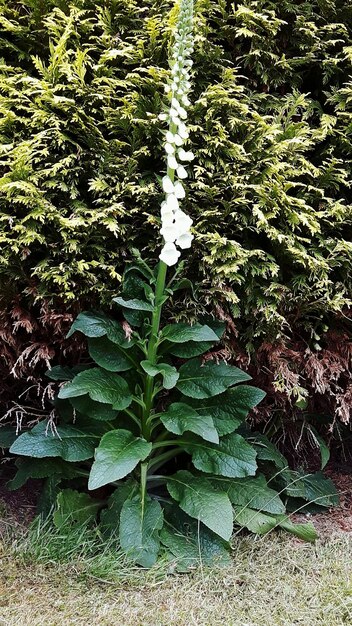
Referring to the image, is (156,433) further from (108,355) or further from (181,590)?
(181,590)

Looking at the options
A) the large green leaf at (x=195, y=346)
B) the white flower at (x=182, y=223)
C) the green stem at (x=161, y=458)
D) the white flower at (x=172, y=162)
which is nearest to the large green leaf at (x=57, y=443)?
the green stem at (x=161, y=458)

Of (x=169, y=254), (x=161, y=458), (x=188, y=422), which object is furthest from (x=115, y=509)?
(x=169, y=254)

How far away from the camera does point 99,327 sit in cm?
248

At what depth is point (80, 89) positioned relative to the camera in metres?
2.45

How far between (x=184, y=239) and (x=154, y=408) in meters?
1.00

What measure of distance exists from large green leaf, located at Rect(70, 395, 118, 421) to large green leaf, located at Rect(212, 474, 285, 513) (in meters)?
0.65

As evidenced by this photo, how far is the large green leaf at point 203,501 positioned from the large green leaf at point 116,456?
277mm

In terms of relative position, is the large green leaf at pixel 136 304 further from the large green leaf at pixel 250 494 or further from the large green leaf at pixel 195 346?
the large green leaf at pixel 250 494

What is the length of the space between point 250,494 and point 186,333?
884mm

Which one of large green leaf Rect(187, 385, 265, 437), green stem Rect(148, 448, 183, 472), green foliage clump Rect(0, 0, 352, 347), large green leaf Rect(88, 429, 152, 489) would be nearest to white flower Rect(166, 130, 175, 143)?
green foliage clump Rect(0, 0, 352, 347)

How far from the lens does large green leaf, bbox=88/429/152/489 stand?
2.22 meters

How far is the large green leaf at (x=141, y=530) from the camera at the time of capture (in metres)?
2.35

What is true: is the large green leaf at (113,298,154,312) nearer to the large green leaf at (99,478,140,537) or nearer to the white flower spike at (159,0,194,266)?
the white flower spike at (159,0,194,266)

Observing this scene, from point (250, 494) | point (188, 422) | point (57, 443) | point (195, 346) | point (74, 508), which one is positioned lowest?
point (74, 508)
